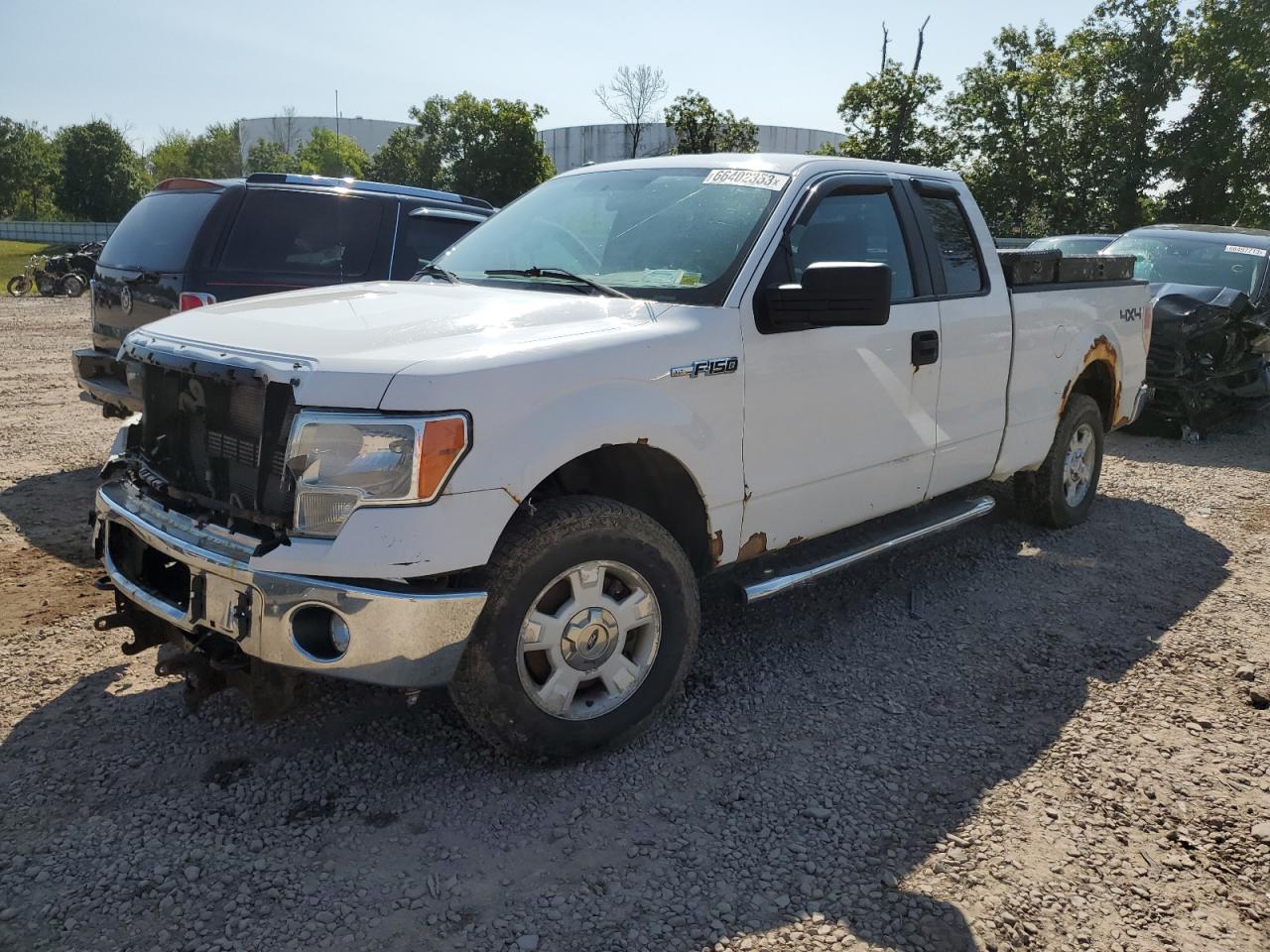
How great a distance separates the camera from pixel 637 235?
3.90m

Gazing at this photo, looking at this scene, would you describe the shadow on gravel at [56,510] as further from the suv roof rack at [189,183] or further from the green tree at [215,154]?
the green tree at [215,154]

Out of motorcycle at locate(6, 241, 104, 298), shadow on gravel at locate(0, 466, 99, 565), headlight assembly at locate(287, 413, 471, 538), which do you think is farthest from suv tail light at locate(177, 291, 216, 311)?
motorcycle at locate(6, 241, 104, 298)

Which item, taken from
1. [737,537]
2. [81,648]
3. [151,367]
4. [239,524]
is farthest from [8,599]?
[737,537]

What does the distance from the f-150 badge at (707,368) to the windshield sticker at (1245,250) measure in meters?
9.15

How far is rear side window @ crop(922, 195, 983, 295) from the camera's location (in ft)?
15.4

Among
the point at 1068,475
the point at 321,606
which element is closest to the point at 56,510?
the point at 321,606

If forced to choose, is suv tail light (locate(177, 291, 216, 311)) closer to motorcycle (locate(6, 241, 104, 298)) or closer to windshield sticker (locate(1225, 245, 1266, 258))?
windshield sticker (locate(1225, 245, 1266, 258))

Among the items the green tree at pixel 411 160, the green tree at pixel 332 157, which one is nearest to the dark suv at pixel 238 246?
the green tree at pixel 411 160

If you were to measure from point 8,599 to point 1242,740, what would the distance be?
527cm

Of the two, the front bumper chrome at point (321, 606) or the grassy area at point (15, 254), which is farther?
the grassy area at point (15, 254)

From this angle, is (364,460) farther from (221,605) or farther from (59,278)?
(59,278)

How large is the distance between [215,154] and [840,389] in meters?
79.4

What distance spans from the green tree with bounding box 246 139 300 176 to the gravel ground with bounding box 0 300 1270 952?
2786 inches

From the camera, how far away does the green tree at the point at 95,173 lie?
54000 millimetres
